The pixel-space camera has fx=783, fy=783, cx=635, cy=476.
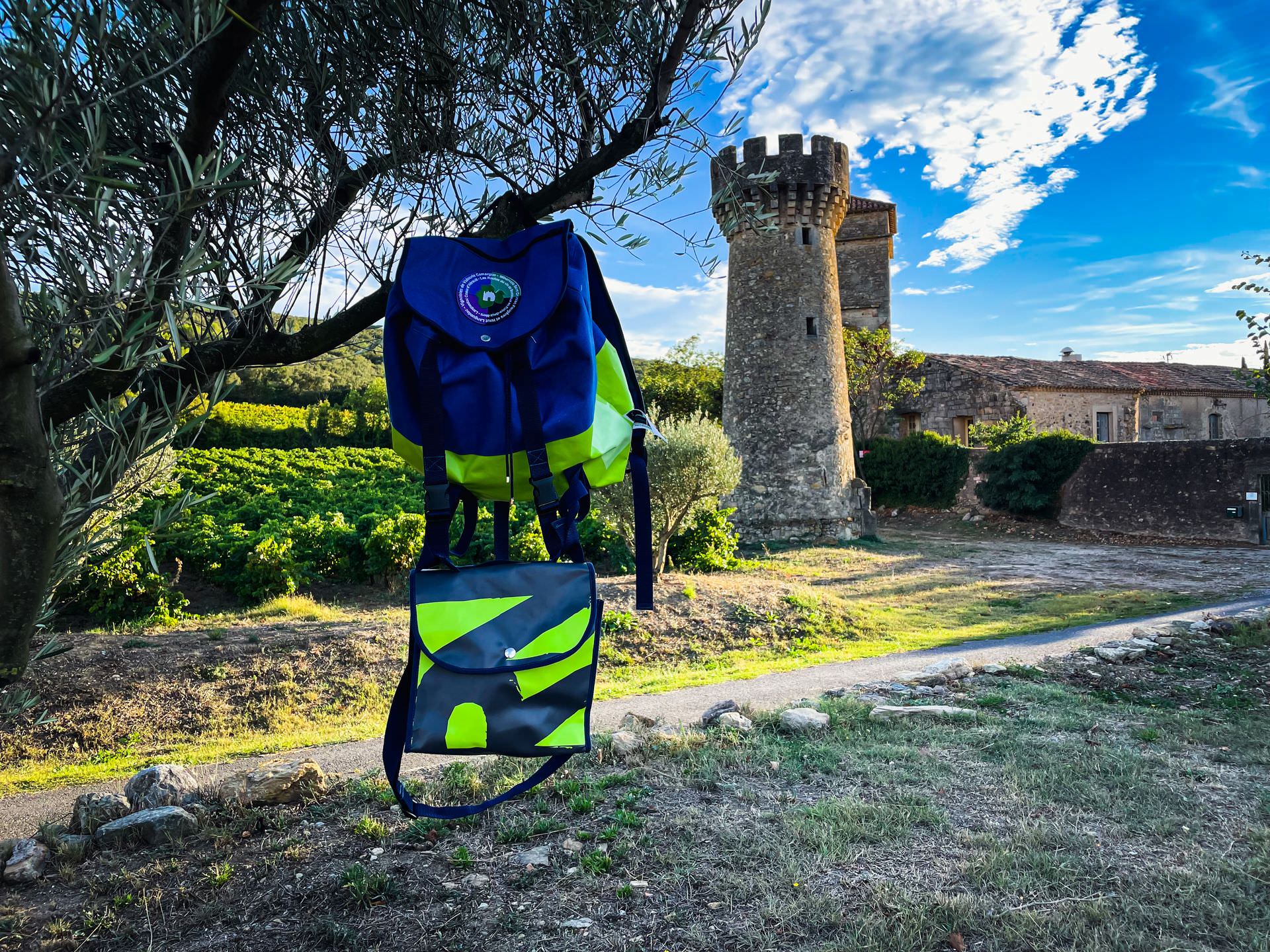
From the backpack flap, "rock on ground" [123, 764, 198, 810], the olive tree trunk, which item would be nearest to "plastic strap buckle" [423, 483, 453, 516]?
the backpack flap

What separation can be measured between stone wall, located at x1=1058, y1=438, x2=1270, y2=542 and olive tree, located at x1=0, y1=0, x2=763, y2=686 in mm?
20943

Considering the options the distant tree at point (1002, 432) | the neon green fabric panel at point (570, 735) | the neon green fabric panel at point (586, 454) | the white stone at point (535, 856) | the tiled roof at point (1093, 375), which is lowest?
the white stone at point (535, 856)

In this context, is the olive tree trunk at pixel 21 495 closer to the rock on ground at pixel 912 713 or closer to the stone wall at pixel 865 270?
the rock on ground at pixel 912 713

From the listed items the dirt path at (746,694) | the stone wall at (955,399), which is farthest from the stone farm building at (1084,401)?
the dirt path at (746,694)

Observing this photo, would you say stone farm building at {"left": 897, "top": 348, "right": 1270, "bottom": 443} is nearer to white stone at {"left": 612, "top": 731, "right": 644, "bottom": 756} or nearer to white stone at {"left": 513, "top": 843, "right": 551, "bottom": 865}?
white stone at {"left": 612, "top": 731, "right": 644, "bottom": 756}

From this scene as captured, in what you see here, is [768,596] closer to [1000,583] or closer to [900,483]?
[1000,583]

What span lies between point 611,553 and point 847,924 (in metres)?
10.9

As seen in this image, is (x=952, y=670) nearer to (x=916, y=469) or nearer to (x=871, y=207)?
(x=916, y=469)

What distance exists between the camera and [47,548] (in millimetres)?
2227

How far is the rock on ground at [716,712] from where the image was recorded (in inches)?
216

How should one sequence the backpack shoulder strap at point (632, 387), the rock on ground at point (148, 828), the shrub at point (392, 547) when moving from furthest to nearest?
the shrub at point (392, 547) → the rock on ground at point (148, 828) → the backpack shoulder strap at point (632, 387)

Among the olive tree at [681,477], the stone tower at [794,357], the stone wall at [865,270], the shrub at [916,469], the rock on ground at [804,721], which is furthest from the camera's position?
the stone wall at [865,270]

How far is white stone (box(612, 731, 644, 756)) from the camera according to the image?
4.78 metres

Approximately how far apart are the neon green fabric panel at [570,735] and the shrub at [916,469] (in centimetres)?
2411
